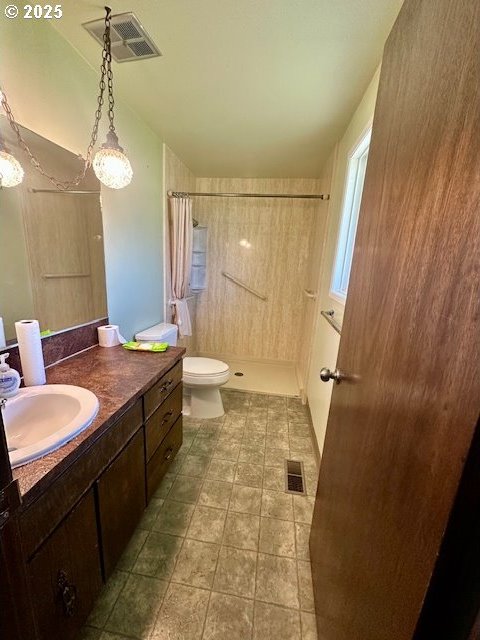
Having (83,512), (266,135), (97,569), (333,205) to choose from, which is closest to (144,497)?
(97,569)

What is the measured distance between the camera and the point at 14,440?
2.91ft

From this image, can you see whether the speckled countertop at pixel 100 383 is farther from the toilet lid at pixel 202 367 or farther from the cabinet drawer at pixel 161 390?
the toilet lid at pixel 202 367

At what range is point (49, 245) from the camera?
1253 millimetres

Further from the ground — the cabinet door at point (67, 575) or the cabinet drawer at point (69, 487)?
the cabinet drawer at point (69, 487)

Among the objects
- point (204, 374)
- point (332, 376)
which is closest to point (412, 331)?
point (332, 376)

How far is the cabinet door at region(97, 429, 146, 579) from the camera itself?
939 mm

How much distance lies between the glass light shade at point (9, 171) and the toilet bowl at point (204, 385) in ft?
5.09

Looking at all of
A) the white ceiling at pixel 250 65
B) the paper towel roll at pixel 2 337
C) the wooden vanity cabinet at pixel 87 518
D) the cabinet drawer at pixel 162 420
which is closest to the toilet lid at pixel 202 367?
the cabinet drawer at pixel 162 420

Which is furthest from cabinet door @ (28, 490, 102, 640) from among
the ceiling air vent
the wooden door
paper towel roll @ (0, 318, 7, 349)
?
the ceiling air vent

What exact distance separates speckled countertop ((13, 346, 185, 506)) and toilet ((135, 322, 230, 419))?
0.56 meters

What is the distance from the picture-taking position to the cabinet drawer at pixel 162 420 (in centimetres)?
127

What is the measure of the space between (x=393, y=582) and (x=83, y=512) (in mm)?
868

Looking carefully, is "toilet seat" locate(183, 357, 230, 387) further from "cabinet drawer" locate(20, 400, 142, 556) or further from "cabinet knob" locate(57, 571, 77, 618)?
"cabinet knob" locate(57, 571, 77, 618)

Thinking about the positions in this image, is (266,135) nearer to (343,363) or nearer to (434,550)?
(343,363)
